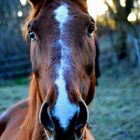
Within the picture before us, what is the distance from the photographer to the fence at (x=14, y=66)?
18.7 meters

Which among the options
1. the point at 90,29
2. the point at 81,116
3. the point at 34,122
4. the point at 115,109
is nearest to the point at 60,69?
the point at 81,116

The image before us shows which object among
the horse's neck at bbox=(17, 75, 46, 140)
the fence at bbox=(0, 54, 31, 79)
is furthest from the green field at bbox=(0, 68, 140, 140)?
the fence at bbox=(0, 54, 31, 79)

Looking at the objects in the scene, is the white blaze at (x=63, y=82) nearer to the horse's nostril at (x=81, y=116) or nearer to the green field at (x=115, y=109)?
the horse's nostril at (x=81, y=116)

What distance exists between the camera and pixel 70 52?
2.48 metres

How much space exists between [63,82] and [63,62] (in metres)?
0.17

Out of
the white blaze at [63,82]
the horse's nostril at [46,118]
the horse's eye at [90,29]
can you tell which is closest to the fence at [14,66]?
the horse's eye at [90,29]

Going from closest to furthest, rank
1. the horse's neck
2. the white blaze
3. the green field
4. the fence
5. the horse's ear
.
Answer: the white blaze < the horse's neck < the horse's ear < the green field < the fence

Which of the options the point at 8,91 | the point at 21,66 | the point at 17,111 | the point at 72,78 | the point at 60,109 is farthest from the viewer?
the point at 21,66

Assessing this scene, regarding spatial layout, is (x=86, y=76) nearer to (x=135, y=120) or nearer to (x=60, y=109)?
(x=60, y=109)

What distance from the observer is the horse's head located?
217 centimetres

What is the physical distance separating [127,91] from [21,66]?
331 inches

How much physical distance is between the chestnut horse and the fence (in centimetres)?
1575

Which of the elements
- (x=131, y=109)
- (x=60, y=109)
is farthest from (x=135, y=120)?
(x=60, y=109)

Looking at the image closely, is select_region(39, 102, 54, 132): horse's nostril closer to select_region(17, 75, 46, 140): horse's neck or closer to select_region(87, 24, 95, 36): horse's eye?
select_region(17, 75, 46, 140): horse's neck
